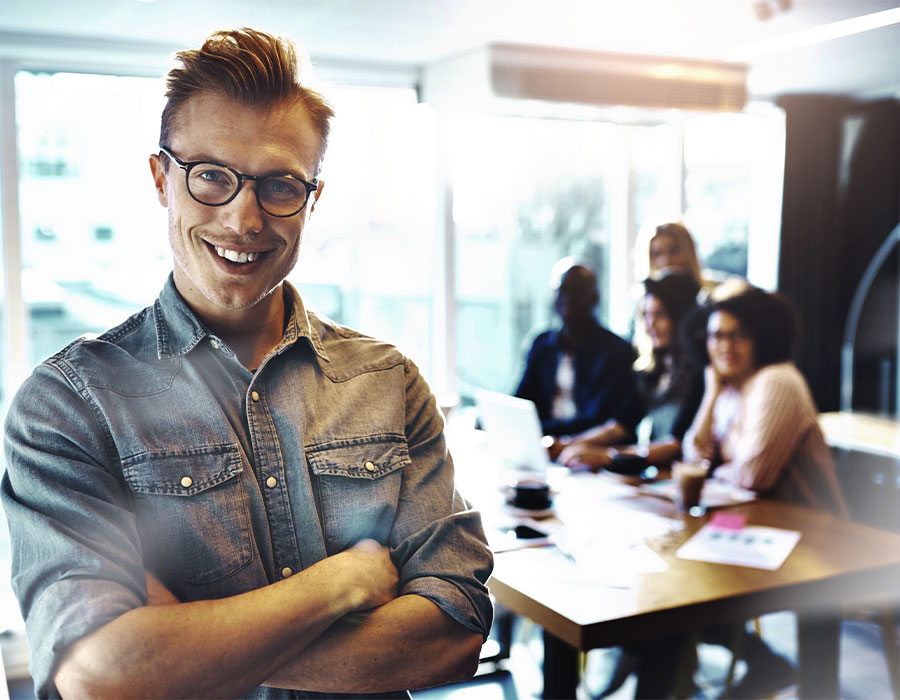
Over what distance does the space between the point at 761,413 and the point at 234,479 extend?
172 cm

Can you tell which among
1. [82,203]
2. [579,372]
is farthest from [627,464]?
[82,203]

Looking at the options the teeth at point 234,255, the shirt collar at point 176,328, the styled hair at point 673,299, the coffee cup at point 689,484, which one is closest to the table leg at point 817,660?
the coffee cup at point 689,484

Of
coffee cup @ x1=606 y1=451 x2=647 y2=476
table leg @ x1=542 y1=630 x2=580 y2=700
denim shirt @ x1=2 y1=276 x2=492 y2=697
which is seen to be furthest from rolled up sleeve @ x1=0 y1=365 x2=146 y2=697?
coffee cup @ x1=606 y1=451 x2=647 y2=476

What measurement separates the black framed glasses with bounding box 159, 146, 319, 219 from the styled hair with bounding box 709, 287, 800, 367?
1754mm

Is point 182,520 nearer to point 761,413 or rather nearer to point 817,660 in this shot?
point 817,660

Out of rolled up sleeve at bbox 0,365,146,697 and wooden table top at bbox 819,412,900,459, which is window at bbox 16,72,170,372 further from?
wooden table top at bbox 819,412,900,459

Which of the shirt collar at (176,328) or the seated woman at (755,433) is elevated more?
the shirt collar at (176,328)

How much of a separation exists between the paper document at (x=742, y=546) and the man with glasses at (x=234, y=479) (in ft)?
2.77

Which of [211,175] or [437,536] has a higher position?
[211,175]

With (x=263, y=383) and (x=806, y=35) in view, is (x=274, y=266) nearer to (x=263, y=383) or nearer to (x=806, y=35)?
(x=263, y=383)

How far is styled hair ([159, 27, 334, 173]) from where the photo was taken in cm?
109

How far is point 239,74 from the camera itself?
1085 millimetres

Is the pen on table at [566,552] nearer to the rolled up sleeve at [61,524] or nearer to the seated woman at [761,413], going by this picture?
the seated woman at [761,413]

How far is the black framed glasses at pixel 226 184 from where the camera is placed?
1095mm
